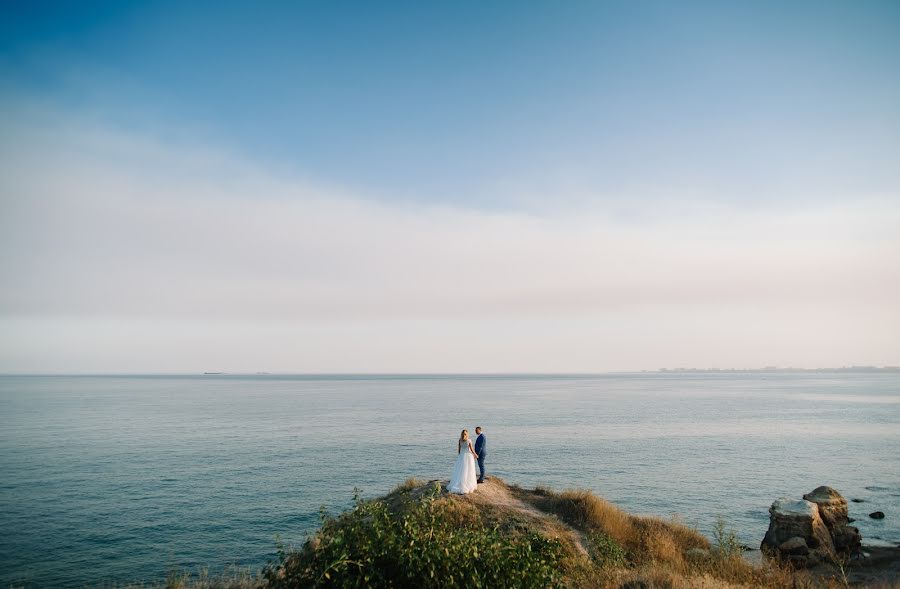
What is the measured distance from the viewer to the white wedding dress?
25.8m

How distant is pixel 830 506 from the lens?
28.8m

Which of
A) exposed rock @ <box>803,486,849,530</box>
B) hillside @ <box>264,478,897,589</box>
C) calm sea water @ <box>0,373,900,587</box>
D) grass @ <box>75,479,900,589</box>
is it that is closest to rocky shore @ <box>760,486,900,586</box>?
exposed rock @ <box>803,486,849,530</box>

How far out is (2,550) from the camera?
95.3ft

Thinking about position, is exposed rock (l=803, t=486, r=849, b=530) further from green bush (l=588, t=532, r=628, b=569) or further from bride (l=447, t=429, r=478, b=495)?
bride (l=447, t=429, r=478, b=495)

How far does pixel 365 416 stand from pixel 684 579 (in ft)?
306

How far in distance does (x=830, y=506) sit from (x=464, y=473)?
20344 millimetres

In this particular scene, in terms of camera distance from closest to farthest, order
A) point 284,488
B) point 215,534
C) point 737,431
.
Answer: point 215,534, point 284,488, point 737,431

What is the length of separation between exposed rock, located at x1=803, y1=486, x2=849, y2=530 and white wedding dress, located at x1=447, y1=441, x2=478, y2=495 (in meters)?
18.8

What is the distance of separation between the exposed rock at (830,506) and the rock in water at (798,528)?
3.48 feet

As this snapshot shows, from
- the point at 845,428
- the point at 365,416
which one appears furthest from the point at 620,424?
the point at 365,416

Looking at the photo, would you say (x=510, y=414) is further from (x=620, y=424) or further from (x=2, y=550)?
(x=2, y=550)

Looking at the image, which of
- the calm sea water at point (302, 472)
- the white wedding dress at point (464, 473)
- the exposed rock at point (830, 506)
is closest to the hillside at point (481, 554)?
the white wedding dress at point (464, 473)

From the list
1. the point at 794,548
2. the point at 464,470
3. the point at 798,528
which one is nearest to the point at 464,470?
the point at 464,470

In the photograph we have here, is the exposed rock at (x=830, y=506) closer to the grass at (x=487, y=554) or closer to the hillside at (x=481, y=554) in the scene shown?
the hillside at (x=481, y=554)
